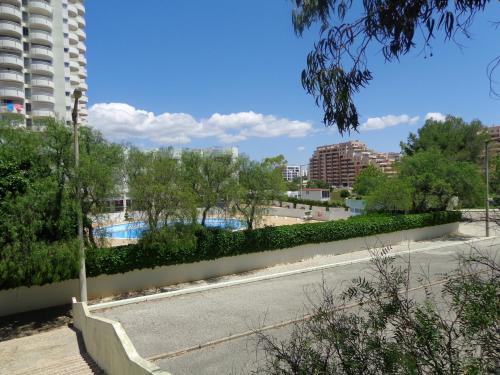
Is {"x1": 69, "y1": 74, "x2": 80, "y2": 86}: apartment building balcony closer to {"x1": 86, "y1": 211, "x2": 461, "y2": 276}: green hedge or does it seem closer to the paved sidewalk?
{"x1": 86, "y1": 211, "x2": 461, "y2": 276}: green hedge

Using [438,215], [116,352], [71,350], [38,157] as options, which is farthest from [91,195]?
[438,215]

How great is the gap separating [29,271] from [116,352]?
20.6 ft

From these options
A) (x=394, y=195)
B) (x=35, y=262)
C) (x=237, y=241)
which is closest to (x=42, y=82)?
(x=237, y=241)

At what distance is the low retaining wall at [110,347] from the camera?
6435 millimetres

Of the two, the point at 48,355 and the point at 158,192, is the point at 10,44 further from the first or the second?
the point at 48,355

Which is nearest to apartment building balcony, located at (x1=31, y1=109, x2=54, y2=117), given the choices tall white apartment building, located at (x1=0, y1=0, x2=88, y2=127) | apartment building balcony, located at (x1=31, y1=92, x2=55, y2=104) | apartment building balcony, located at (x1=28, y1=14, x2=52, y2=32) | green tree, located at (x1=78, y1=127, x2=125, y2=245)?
tall white apartment building, located at (x1=0, y1=0, x2=88, y2=127)

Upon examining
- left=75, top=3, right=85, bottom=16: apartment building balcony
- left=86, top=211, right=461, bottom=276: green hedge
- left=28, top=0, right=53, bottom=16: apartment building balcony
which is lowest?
left=86, top=211, right=461, bottom=276: green hedge

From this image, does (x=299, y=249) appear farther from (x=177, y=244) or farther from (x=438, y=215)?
(x=438, y=215)

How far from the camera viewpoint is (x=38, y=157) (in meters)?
14.0

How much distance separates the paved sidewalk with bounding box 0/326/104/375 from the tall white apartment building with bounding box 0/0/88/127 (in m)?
42.6

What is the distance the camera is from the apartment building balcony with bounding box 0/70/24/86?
51.9 metres

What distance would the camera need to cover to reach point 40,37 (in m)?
56.0

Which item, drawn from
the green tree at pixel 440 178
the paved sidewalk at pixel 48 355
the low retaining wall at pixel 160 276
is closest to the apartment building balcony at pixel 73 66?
the green tree at pixel 440 178

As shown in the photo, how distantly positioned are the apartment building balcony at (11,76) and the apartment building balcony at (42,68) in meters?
2.96
